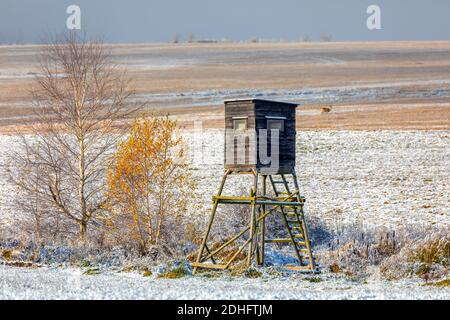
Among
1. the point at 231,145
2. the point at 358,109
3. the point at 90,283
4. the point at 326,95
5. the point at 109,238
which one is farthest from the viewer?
the point at 326,95

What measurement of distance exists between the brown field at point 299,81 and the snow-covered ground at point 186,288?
98.3ft

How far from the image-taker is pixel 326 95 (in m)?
69.8

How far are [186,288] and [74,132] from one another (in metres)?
12.0

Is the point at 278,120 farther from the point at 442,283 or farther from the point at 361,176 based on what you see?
the point at 361,176

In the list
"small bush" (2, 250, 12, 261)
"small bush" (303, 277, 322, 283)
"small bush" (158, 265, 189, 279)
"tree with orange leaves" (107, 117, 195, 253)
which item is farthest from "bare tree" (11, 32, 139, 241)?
"small bush" (303, 277, 322, 283)

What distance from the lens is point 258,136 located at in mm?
23750

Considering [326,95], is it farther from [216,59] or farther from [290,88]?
[216,59]

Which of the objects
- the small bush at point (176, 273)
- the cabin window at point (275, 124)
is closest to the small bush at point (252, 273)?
the small bush at point (176, 273)

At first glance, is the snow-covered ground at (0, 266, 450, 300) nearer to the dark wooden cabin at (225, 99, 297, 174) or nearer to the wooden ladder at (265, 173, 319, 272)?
the wooden ladder at (265, 173, 319, 272)

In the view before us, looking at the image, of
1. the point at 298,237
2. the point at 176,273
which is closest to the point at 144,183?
the point at 176,273

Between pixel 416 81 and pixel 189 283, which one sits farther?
pixel 416 81

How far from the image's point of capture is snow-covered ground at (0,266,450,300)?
16.4 m

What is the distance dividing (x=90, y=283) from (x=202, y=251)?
5.17 meters

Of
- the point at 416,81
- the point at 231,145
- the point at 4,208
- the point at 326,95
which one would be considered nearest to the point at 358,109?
the point at 326,95
